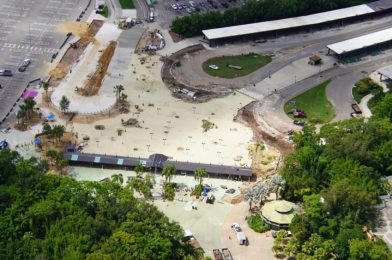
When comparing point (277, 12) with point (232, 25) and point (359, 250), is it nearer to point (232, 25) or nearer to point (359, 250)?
point (232, 25)

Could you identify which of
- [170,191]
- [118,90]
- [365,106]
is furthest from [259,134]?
[118,90]

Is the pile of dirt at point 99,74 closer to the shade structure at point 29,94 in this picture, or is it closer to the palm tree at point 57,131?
the shade structure at point 29,94

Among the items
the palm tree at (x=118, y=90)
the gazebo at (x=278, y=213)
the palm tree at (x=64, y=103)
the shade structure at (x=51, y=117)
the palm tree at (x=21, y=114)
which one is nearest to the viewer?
the gazebo at (x=278, y=213)

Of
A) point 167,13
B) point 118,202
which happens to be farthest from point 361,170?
point 167,13

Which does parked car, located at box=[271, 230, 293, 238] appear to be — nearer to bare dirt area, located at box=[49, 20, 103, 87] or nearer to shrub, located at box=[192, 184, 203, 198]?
shrub, located at box=[192, 184, 203, 198]

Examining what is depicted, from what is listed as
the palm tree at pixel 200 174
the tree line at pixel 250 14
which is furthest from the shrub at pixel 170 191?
the tree line at pixel 250 14

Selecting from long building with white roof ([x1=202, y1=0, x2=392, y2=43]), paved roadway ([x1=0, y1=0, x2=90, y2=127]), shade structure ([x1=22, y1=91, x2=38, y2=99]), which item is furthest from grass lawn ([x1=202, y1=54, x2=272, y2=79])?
shade structure ([x1=22, y1=91, x2=38, y2=99])

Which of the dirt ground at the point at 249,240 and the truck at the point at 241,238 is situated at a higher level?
the truck at the point at 241,238
